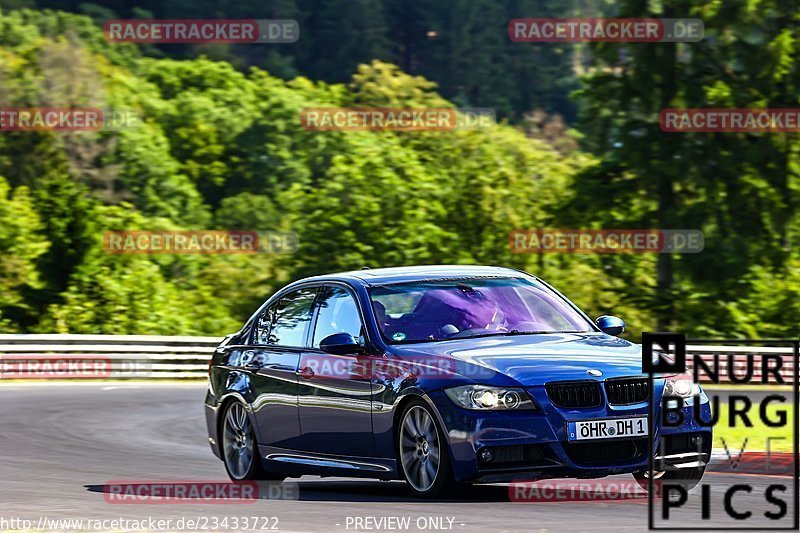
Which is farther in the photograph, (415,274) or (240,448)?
(240,448)

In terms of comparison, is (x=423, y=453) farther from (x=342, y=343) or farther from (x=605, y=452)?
(x=605, y=452)

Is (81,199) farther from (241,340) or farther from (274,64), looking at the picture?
(274,64)

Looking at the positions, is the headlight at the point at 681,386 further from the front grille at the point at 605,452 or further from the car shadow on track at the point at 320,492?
the car shadow on track at the point at 320,492

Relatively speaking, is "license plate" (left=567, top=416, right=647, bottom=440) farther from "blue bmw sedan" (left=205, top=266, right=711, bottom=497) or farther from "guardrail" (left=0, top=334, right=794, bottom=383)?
"guardrail" (left=0, top=334, right=794, bottom=383)

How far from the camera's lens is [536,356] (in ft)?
31.1

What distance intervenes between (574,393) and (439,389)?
82 cm

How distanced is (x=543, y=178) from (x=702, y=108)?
50.1 ft

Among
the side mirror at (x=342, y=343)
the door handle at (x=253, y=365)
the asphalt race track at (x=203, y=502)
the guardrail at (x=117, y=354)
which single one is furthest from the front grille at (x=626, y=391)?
the guardrail at (x=117, y=354)

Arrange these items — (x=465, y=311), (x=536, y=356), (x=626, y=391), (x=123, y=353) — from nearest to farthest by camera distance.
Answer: (x=626, y=391) < (x=536, y=356) < (x=465, y=311) < (x=123, y=353)

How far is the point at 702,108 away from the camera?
4156 cm

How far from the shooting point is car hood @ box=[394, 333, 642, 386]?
9.19 m

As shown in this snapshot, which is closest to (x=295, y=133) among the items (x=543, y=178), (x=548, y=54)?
(x=543, y=178)

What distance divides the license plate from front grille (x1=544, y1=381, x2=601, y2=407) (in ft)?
0.39

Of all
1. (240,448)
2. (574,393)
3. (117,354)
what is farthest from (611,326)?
(117,354)
